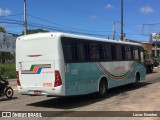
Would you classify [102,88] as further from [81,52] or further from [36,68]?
[36,68]

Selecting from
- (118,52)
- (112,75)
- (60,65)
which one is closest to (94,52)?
(112,75)

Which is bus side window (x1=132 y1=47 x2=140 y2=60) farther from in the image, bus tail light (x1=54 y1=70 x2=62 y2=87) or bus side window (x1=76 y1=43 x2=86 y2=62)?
bus tail light (x1=54 y1=70 x2=62 y2=87)

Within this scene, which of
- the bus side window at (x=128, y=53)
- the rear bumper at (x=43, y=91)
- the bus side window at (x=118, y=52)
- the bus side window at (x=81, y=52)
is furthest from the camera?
the bus side window at (x=128, y=53)

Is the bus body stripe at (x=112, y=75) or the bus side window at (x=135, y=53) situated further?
the bus side window at (x=135, y=53)

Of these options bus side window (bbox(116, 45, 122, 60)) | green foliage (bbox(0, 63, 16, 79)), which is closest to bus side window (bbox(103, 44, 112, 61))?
bus side window (bbox(116, 45, 122, 60))

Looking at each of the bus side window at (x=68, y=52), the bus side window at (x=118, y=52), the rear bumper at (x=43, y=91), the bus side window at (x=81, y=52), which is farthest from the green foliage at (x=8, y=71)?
the bus side window at (x=68, y=52)

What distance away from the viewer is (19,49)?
14.7 metres

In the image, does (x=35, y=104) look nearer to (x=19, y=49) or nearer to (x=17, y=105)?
(x=17, y=105)

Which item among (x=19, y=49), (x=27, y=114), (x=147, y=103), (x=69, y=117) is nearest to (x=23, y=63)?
(x=19, y=49)

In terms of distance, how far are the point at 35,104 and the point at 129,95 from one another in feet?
16.3

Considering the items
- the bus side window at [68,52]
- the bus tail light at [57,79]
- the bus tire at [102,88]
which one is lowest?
the bus tire at [102,88]

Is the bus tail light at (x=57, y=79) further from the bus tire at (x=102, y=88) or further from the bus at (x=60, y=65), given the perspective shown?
the bus tire at (x=102, y=88)

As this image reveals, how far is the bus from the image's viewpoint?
44.5 feet

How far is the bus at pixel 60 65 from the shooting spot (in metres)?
13.6
